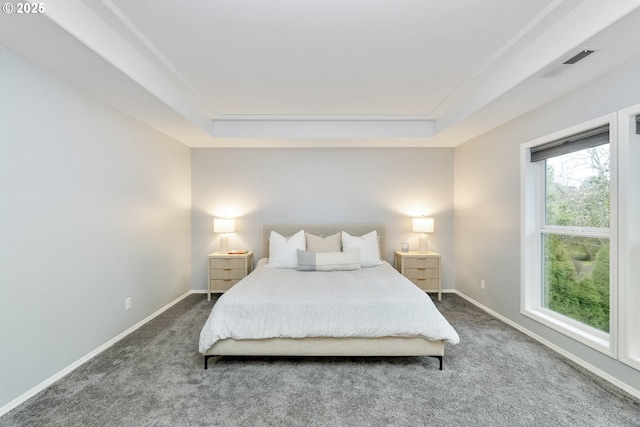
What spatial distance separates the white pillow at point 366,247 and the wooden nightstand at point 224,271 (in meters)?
1.46

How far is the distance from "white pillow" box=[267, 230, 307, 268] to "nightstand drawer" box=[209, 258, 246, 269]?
562 mm

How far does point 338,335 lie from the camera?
2.29m

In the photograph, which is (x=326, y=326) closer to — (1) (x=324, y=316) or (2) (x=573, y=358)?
(1) (x=324, y=316)

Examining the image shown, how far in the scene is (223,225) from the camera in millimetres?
4250

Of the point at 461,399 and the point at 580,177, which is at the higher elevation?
the point at 580,177

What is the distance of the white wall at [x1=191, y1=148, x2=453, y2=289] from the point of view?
4.50 m

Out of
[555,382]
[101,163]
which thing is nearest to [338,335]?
[555,382]

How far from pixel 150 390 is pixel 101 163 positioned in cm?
200

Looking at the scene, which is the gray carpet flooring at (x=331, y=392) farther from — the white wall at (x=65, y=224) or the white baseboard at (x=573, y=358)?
the white wall at (x=65, y=224)

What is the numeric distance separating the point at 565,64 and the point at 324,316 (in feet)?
8.39

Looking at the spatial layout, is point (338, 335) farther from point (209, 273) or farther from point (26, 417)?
point (209, 273)

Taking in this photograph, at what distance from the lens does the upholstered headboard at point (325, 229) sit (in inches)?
173

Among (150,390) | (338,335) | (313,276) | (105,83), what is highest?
(105,83)

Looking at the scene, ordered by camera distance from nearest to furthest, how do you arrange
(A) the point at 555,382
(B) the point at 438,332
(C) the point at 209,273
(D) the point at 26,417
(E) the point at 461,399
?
(D) the point at 26,417 → (E) the point at 461,399 → (A) the point at 555,382 → (B) the point at 438,332 → (C) the point at 209,273
